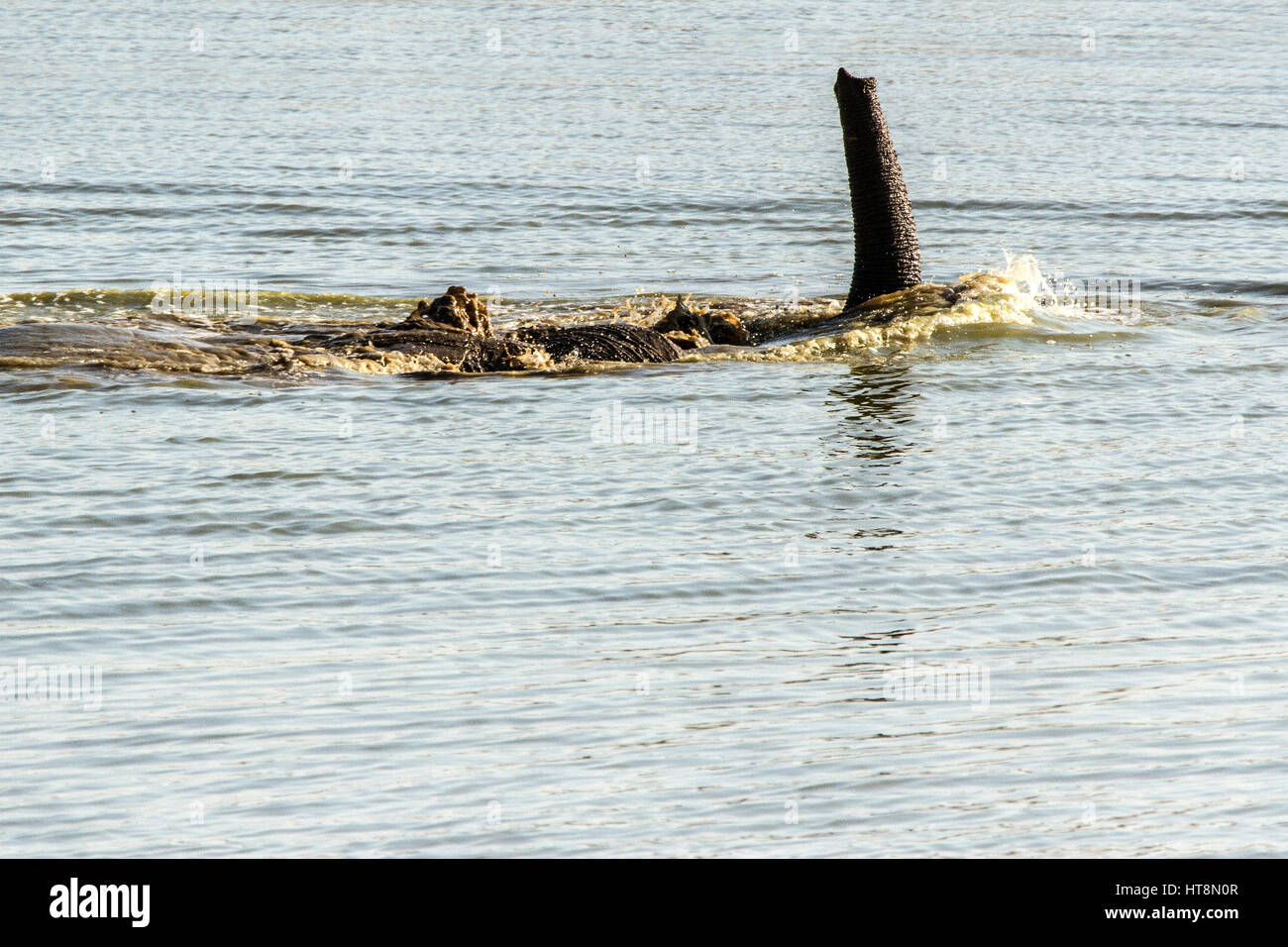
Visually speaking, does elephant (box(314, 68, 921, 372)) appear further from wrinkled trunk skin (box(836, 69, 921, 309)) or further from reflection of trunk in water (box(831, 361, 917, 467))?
reflection of trunk in water (box(831, 361, 917, 467))

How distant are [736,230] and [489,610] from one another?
14493mm

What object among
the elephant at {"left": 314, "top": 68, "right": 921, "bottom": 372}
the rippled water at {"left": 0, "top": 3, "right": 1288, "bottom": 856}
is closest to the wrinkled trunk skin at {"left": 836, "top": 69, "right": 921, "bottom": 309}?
the elephant at {"left": 314, "top": 68, "right": 921, "bottom": 372}

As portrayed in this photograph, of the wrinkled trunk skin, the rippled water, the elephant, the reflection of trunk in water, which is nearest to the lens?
the rippled water

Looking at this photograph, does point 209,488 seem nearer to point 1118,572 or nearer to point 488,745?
point 488,745

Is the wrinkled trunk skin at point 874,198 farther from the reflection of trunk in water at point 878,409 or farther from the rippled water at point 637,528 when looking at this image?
the reflection of trunk in water at point 878,409

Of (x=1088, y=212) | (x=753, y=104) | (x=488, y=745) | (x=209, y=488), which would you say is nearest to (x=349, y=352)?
(x=209, y=488)

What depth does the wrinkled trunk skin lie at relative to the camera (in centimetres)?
1477

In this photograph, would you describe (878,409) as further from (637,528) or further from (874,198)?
(637,528)

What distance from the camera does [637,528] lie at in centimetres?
1001

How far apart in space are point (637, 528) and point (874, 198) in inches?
233

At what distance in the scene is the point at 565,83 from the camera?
34.5 m

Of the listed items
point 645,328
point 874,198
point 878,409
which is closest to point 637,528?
point 878,409

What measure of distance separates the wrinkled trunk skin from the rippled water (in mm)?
547

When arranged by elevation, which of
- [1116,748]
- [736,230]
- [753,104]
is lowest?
[1116,748]
